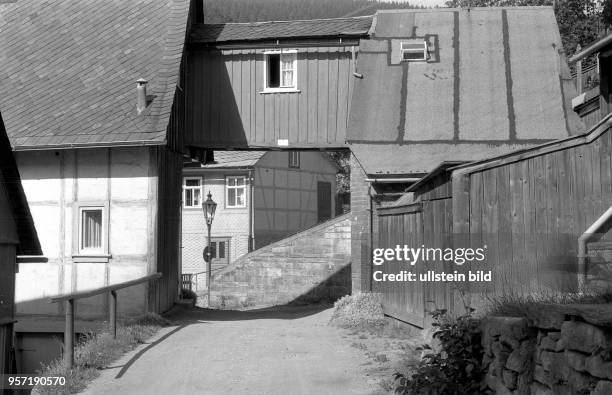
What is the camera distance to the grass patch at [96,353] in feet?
36.0

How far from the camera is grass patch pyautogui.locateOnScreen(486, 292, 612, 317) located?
6.70 meters

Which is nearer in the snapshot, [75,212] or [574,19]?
[75,212]

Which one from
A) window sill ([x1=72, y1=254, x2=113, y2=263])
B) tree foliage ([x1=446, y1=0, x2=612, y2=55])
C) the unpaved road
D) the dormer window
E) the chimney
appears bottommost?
the unpaved road

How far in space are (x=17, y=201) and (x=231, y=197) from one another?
25890 mm

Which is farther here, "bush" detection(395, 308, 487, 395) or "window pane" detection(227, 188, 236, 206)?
"window pane" detection(227, 188, 236, 206)

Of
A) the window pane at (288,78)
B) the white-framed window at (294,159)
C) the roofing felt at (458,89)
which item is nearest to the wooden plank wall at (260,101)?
the window pane at (288,78)

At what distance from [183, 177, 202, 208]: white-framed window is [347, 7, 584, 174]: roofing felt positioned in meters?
22.0

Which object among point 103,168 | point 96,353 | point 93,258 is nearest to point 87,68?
point 103,168

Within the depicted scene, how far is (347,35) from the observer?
2088 cm

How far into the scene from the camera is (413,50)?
2052 centimetres

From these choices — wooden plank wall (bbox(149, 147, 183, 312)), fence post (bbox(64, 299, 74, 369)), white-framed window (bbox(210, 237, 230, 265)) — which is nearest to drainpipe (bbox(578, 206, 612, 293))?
fence post (bbox(64, 299, 74, 369))

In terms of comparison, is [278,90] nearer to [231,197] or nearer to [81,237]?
[81,237]

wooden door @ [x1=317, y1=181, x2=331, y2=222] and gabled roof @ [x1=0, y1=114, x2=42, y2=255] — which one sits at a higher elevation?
wooden door @ [x1=317, y1=181, x2=331, y2=222]

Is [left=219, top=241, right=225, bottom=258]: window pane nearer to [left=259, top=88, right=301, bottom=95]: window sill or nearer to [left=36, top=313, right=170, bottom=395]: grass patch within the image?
[left=259, top=88, right=301, bottom=95]: window sill
